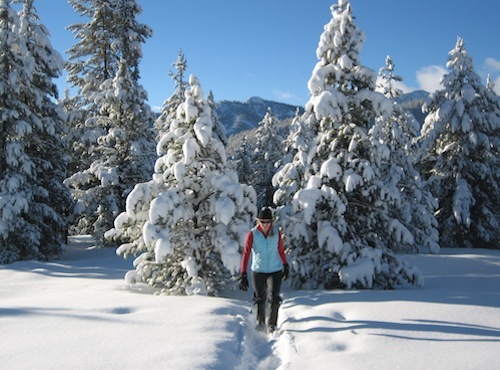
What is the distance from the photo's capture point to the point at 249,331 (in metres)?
6.70

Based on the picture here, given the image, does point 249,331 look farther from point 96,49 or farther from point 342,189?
point 96,49

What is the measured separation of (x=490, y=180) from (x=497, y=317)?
50.5ft

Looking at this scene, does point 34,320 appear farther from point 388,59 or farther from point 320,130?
point 388,59

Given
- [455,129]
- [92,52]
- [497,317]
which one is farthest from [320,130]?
[92,52]

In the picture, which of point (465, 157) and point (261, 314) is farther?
point (465, 157)

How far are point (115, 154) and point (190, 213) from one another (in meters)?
12.4

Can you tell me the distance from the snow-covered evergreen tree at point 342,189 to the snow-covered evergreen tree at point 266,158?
25897mm

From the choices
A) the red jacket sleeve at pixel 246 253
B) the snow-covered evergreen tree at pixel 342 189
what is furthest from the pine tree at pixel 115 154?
the red jacket sleeve at pixel 246 253

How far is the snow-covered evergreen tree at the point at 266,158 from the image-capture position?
1459 inches

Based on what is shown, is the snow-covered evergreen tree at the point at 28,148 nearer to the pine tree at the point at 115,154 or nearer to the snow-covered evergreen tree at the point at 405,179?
the pine tree at the point at 115,154

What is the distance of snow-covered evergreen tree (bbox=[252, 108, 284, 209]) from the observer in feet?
122

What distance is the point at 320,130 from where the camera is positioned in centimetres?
1114

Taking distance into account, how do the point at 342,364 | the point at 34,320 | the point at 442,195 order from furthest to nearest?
the point at 442,195 < the point at 34,320 < the point at 342,364

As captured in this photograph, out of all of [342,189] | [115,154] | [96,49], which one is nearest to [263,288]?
[342,189]
